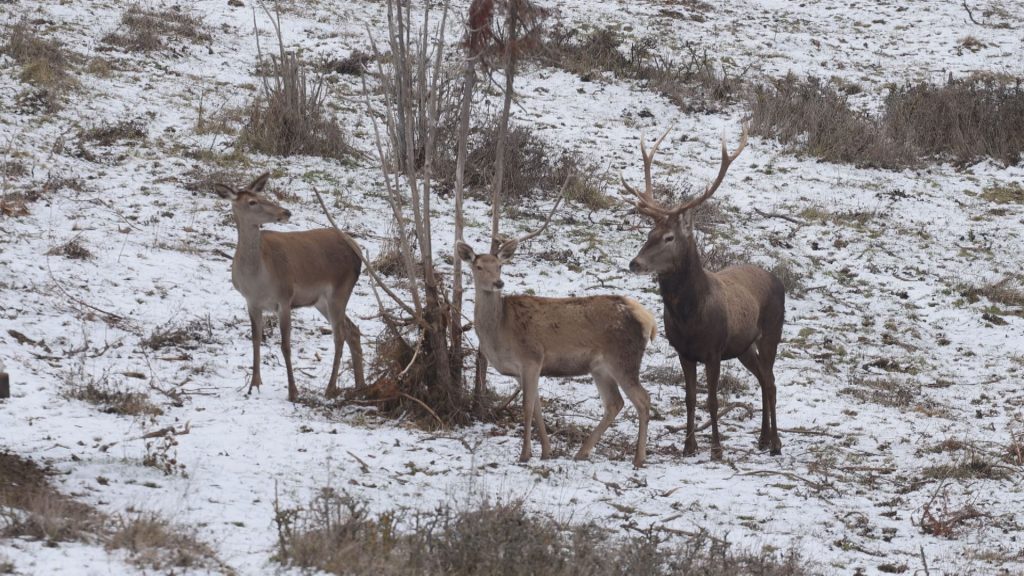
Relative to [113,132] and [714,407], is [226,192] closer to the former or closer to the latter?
[714,407]

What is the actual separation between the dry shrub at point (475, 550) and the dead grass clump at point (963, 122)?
12657 millimetres

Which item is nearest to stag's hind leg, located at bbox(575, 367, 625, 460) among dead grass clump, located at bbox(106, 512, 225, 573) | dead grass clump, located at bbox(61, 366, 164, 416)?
dead grass clump, located at bbox(61, 366, 164, 416)

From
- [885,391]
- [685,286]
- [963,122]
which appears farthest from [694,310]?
[963,122]

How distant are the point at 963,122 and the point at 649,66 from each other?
17.1ft

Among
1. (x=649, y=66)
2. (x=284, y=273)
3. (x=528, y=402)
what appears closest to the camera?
(x=528, y=402)

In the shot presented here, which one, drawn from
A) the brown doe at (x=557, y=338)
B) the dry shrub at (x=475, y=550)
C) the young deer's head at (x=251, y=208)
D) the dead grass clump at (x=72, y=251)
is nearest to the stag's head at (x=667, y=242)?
the brown doe at (x=557, y=338)

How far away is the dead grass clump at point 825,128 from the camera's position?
15.9 meters

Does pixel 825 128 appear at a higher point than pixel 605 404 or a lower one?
higher

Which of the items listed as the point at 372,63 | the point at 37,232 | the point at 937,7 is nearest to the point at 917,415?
the point at 37,232

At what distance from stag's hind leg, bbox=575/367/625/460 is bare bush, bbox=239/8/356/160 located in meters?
6.89

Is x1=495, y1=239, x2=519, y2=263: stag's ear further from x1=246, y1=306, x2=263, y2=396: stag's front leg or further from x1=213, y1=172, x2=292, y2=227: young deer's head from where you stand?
x1=246, y1=306, x2=263, y2=396: stag's front leg

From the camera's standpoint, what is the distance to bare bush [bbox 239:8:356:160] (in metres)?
13.2

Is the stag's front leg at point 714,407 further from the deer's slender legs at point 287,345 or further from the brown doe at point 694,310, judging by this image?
A: the deer's slender legs at point 287,345

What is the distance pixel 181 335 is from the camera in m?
8.66
